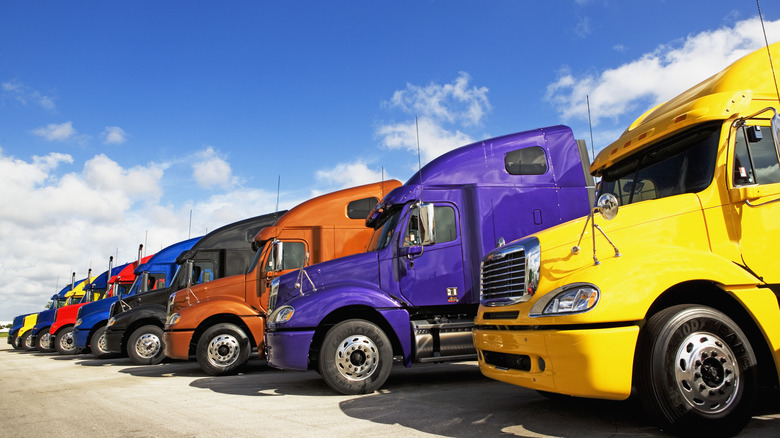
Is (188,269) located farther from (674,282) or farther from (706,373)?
(706,373)

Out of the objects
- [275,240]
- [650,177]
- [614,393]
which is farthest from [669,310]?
[275,240]

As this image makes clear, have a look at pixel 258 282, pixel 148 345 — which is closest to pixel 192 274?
pixel 148 345

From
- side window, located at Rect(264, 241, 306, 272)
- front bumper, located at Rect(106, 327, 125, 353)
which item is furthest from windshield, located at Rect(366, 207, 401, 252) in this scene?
front bumper, located at Rect(106, 327, 125, 353)

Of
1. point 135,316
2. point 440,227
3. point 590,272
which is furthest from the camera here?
point 135,316

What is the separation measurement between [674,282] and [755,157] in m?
1.41

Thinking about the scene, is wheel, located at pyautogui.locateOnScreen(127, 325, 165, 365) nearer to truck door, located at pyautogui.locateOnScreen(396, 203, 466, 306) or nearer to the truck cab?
the truck cab

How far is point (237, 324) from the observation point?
9344 mm

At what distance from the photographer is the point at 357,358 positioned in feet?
20.9

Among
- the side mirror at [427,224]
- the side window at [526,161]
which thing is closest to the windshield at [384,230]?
the side mirror at [427,224]

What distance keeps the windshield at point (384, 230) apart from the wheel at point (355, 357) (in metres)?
1.33

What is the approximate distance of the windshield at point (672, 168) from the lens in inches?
164

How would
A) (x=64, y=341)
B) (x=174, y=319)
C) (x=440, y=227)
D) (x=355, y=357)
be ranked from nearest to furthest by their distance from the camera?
1. (x=355, y=357)
2. (x=440, y=227)
3. (x=174, y=319)
4. (x=64, y=341)

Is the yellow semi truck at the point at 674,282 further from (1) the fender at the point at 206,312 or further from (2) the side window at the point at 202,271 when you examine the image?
(2) the side window at the point at 202,271

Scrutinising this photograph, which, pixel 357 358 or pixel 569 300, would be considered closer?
pixel 569 300
